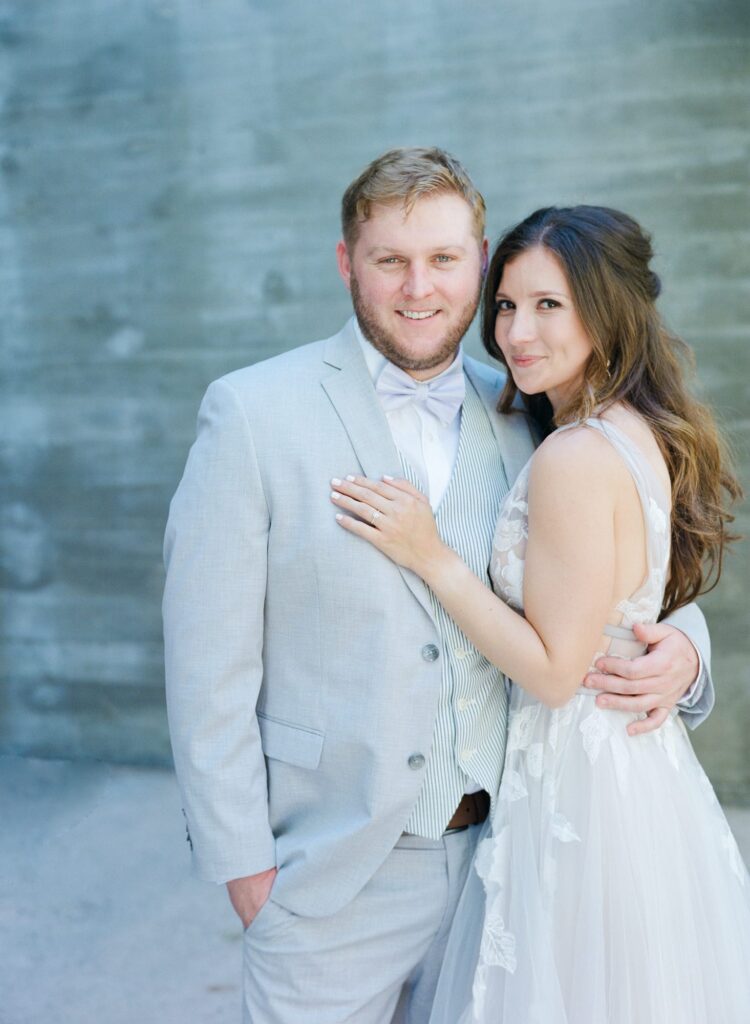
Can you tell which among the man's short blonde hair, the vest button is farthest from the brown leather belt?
the man's short blonde hair

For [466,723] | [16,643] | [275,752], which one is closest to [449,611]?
[466,723]

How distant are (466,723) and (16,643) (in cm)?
301

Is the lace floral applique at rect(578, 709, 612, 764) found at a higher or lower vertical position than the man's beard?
lower

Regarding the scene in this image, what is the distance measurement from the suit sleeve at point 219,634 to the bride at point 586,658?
0.18 metres

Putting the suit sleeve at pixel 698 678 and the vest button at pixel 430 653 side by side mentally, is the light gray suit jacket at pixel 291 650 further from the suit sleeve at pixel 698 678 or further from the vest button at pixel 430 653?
the suit sleeve at pixel 698 678

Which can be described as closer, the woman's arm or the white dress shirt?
the woman's arm

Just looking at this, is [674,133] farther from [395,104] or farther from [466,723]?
[466,723]

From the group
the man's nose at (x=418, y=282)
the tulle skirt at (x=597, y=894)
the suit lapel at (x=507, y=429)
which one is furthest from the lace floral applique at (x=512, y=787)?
the man's nose at (x=418, y=282)

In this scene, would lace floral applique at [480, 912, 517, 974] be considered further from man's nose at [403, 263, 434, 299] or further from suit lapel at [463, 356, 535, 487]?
man's nose at [403, 263, 434, 299]

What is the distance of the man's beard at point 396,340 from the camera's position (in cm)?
173

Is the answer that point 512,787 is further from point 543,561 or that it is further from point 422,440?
point 422,440

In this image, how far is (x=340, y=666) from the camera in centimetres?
159

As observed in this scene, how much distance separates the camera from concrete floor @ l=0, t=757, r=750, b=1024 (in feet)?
8.86

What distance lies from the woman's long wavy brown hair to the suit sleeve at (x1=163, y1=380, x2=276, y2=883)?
1.94 ft
